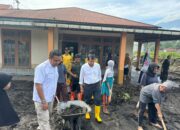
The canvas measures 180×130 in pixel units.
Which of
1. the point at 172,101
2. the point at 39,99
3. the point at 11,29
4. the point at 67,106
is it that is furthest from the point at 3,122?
the point at 11,29

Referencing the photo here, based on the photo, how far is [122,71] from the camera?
9.02 metres

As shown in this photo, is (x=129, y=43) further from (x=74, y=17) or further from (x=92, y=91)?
(x=92, y=91)

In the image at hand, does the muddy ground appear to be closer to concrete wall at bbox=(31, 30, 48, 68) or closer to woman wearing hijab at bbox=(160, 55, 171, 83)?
woman wearing hijab at bbox=(160, 55, 171, 83)

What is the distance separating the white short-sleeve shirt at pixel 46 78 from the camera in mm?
2928

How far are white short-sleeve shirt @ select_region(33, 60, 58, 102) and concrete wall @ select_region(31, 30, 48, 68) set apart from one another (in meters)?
7.96

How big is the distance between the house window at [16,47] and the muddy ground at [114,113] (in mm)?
3370

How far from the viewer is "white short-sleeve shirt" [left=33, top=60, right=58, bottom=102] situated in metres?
2.93

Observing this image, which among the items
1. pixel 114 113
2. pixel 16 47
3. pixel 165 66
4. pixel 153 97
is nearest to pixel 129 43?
pixel 165 66

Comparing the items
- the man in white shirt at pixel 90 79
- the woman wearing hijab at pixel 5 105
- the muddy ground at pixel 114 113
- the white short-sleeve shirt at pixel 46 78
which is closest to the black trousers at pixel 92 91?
the man in white shirt at pixel 90 79

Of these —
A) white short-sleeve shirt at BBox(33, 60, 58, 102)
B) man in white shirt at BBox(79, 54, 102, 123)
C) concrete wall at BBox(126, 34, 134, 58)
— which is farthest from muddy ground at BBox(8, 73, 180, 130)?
concrete wall at BBox(126, 34, 134, 58)

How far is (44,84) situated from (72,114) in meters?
0.81

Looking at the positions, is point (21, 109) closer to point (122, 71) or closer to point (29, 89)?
point (29, 89)

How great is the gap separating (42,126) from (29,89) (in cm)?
479

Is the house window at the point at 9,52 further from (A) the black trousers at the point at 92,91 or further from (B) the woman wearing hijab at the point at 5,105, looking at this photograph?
(B) the woman wearing hijab at the point at 5,105
